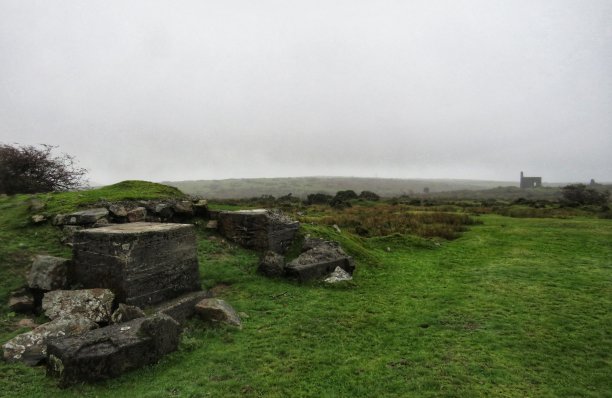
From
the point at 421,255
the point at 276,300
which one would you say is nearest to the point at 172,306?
the point at 276,300

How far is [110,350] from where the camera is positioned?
5180mm

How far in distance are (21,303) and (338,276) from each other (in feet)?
24.6

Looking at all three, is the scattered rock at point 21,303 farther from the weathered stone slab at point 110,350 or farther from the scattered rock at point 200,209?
the scattered rock at point 200,209

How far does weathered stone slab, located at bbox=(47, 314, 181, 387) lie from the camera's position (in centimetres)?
498

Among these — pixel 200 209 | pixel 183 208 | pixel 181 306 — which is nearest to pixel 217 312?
pixel 181 306

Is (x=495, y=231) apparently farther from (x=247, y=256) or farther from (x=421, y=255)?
(x=247, y=256)

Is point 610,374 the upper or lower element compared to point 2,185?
lower

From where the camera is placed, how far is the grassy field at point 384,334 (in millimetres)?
5016

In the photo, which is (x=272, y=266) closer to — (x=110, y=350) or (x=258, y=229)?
(x=258, y=229)

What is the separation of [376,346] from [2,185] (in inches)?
777

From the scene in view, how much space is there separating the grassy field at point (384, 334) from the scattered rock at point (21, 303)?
0.66 ft

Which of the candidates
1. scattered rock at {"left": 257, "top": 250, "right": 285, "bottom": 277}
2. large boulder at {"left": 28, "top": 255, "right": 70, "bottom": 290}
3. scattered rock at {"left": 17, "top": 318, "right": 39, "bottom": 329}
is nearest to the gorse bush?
scattered rock at {"left": 257, "top": 250, "right": 285, "bottom": 277}

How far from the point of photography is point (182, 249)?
8.27 meters

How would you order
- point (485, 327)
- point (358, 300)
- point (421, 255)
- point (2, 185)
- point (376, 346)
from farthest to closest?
point (2, 185)
point (421, 255)
point (358, 300)
point (485, 327)
point (376, 346)
